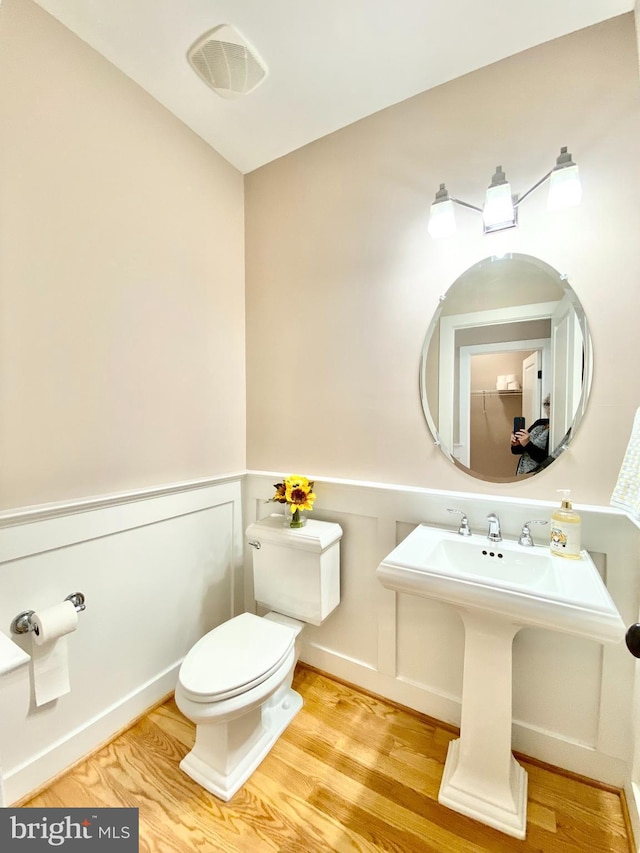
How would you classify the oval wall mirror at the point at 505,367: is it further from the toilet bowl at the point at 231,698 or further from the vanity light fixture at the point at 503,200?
the toilet bowl at the point at 231,698

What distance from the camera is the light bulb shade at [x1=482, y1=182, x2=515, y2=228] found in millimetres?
1230

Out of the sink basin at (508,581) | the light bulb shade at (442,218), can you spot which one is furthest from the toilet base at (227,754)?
the light bulb shade at (442,218)

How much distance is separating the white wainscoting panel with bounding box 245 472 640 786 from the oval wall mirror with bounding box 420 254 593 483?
206mm

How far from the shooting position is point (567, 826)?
110cm

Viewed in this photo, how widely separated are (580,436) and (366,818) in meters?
1.45

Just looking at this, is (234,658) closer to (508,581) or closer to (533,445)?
(508,581)

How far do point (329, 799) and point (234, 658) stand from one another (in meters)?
0.54

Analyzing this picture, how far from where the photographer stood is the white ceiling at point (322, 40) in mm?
1168

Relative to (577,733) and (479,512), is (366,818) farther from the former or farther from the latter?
(479,512)

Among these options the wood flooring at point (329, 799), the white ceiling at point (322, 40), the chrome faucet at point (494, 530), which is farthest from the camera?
the chrome faucet at point (494, 530)

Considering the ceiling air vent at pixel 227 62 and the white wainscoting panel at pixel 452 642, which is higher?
the ceiling air vent at pixel 227 62

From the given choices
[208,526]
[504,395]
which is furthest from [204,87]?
[208,526]

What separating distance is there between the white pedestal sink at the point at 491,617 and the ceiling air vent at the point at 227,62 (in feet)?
6.19

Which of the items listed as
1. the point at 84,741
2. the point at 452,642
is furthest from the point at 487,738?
the point at 84,741
